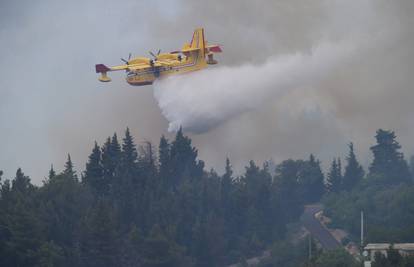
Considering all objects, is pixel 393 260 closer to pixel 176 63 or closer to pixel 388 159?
pixel 176 63

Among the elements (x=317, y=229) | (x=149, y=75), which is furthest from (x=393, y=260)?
(x=317, y=229)

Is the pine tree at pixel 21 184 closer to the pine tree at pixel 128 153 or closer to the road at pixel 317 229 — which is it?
the pine tree at pixel 128 153

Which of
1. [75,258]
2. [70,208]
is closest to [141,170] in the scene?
[70,208]

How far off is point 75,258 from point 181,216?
45.9 ft

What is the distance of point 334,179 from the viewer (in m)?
138

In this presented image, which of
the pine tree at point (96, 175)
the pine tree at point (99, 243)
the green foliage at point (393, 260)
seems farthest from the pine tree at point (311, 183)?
the green foliage at point (393, 260)

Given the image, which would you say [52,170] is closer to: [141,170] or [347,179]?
[141,170]

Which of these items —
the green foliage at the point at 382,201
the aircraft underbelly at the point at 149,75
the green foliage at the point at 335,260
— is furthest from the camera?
the aircraft underbelly at the point at 149,75

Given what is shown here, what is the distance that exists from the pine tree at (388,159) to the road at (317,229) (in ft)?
26.7

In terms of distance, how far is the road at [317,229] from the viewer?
116 meters

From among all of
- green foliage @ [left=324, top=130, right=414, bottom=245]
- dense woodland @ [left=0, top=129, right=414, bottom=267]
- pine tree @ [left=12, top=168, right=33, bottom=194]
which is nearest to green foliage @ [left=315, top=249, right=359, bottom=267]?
dense woodland @ [left=0, top=129, right=414, bottom=267]

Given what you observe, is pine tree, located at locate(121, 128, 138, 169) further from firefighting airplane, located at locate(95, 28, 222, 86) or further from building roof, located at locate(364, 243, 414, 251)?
building roof, located at locate(364, 243, 414, 251)

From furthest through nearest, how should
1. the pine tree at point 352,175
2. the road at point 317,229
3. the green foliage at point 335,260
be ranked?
the pine tree at point 352,175
the road at point 317,229
the green foliage at point 335,260

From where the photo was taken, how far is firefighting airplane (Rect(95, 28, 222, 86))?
365 feet
